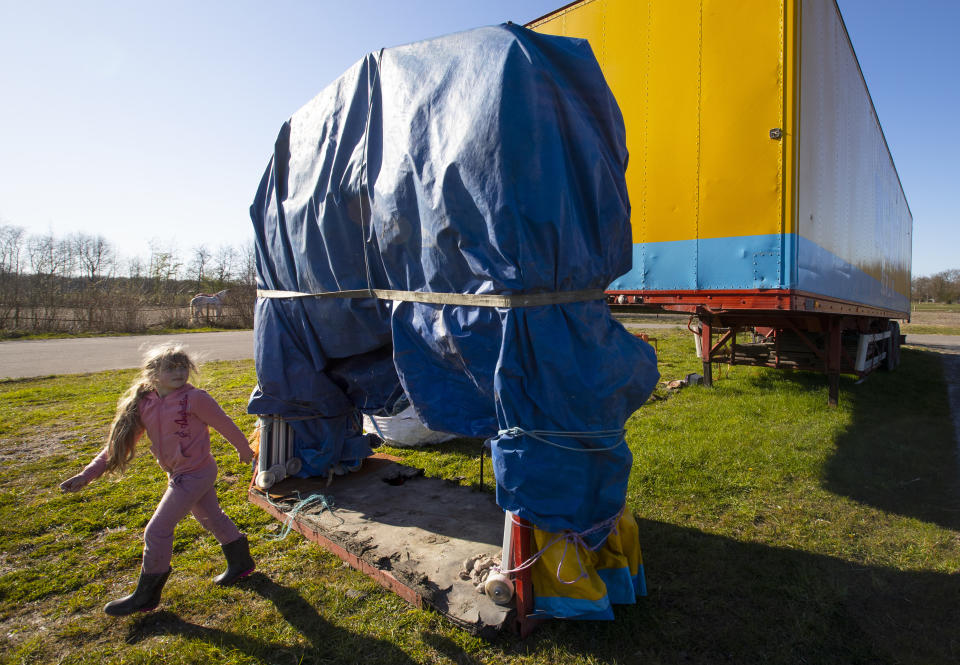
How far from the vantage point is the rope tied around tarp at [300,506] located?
11.6 ft

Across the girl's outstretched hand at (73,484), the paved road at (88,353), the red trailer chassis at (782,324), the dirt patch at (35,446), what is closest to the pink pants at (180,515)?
the girl's outstretched hand at (73,484)

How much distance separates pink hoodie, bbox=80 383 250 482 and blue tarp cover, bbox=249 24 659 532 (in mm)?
1013

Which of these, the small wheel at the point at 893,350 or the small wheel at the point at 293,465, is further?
the small wheel at the point at 893,350

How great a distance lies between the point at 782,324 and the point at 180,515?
25.2 ft

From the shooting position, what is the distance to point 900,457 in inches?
205

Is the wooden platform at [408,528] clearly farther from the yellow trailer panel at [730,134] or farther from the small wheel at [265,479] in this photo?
the yellow trailer panel at [730,134]

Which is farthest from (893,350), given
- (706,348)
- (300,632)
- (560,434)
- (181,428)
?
(181,428)

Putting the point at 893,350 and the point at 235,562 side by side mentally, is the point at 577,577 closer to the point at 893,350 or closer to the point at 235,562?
the point at 235,562

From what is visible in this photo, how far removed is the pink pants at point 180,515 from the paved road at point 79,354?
264 inches

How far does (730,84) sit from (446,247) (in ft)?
12.9

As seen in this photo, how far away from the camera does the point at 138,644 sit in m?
2.46

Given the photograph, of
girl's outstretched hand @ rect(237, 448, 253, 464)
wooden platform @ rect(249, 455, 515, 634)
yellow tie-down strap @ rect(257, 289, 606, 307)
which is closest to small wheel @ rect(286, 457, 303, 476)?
wooden platform @ rect(249, 455, 515, 634)

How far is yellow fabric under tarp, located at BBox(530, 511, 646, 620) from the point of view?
235 cm

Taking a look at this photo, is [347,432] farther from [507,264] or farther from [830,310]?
[830,310]
